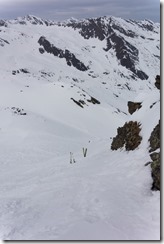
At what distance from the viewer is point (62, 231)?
562 inches

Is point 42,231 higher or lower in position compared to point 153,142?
lower

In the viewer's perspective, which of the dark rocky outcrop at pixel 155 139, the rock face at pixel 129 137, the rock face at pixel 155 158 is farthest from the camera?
the rock face at pixel 129 137

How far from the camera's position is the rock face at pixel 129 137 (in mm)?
24422

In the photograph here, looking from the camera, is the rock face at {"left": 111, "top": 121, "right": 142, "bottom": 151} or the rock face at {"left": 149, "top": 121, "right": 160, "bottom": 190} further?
the rock face at {"left": 111, "top": 121, "right": 142, "bottom": 151}

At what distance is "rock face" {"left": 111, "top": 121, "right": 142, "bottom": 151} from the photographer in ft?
80.1

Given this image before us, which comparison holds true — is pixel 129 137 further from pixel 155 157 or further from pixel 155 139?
pixel 155 157

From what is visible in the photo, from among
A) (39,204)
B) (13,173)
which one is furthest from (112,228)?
(13,173)

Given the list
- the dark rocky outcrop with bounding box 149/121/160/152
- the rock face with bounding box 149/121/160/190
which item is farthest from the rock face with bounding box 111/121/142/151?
the rock face with bounding box 149/121/160/190

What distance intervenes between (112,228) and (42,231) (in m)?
2.64

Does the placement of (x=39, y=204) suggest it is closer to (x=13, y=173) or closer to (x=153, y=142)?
(x=153, y=142)

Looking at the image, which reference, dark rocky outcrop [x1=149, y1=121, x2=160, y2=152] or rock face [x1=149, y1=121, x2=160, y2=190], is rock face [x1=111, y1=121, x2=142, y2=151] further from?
rock face [x1=149, y1=121, x2=160, y2=190]

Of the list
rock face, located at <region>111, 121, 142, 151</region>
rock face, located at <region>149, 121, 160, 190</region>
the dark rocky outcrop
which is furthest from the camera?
rock face, located at <region>111, 121, 142, 151</region>

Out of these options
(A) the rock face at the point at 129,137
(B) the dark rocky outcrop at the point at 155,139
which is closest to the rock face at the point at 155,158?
(B) the dark rocky outcrop at the point at 155,139

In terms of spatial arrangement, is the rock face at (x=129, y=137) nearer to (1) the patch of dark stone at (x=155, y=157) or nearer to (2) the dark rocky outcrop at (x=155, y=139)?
(2) the dark rocky outcrop at (x=155, y=139)
